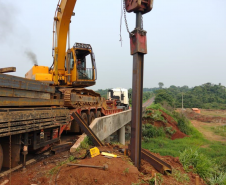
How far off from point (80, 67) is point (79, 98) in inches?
76.5

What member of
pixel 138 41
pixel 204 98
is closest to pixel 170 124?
pixel 138 41

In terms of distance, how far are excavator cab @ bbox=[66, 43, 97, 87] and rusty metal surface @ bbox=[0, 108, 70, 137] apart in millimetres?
3641

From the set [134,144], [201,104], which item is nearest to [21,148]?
[134,144]

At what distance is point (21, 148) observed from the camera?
4562 millimetres

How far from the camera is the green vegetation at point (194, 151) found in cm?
540

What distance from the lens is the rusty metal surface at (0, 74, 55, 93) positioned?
410 cm

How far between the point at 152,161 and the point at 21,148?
3095 mm

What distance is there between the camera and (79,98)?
27.6 feet

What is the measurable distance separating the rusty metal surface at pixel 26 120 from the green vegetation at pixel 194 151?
3.45m

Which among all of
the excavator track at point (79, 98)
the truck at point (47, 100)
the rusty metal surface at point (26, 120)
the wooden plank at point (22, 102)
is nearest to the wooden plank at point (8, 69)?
the truck at point (47, 100)

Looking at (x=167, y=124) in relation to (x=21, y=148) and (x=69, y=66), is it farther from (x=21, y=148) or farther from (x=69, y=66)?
(x=21, y=148)

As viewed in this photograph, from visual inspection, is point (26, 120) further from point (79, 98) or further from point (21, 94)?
point (79, 98)

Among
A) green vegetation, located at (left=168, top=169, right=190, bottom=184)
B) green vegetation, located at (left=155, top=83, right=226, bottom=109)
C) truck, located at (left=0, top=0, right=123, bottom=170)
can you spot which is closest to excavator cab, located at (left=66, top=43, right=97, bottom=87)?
truck, located at (left=0, top=0, right=123, bottom=170)

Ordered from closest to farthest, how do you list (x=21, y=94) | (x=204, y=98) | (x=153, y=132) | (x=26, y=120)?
(x=26, y=120) → (x=21, y=94) → (x=153, y=132) → (x=204, y=98)
